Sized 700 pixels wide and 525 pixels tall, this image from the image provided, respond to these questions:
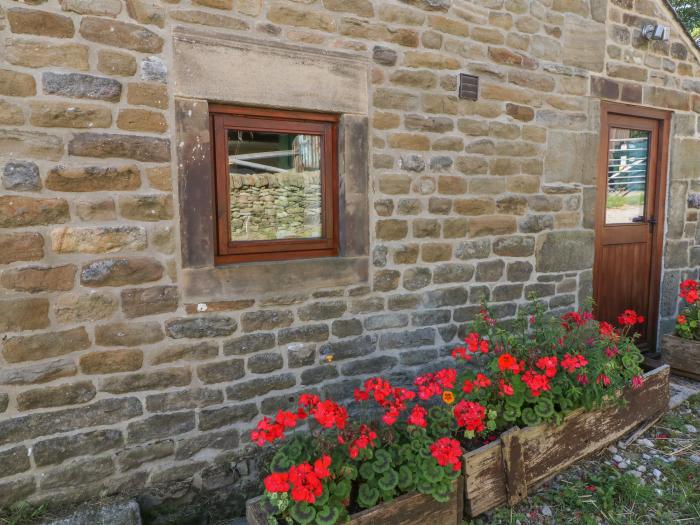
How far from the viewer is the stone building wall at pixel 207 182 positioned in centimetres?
212

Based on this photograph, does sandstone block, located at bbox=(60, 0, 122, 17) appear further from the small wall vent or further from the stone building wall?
Answer: the small wall vent

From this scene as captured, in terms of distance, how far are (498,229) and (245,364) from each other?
6.82 ft

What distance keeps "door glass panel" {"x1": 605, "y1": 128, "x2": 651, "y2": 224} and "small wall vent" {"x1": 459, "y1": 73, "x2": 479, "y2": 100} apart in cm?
176

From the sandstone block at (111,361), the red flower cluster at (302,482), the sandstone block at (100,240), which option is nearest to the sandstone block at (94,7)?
the sandstone block at (100,240)

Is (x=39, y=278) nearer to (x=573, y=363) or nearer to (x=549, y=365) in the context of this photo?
(x=549, y=365)

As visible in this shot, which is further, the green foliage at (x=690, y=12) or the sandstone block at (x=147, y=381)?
the green foliage at (x=690, y=12)

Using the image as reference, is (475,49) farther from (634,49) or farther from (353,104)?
(634,49)

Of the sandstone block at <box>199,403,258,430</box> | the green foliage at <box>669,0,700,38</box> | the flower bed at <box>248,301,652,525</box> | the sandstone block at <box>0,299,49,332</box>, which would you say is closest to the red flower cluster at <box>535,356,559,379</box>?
the flower bed at <box>248,301,652,525</box>

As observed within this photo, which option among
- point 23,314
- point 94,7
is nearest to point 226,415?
point 23,314

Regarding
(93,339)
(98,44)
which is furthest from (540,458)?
(98,44)

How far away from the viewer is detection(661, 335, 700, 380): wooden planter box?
402cm

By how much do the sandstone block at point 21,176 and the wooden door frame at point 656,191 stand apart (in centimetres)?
418

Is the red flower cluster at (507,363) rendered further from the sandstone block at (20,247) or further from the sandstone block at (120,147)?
the sandstone block at (20,247)

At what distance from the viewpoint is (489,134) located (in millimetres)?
→ 3357
